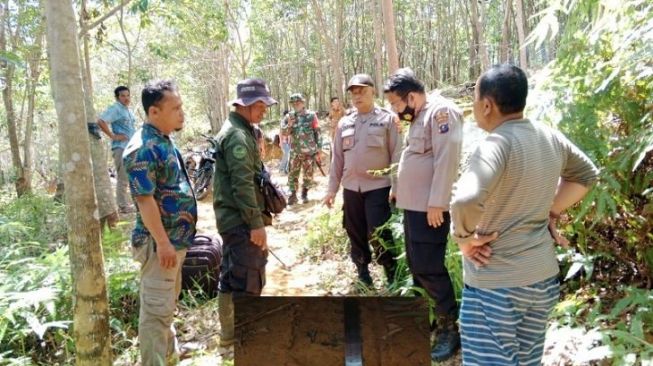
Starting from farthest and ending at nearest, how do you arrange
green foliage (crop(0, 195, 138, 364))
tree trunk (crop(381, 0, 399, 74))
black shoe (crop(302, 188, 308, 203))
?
black shoe (crop(302, 188, 308, 203)), tree trunk (crop(381, 0, 399, 74)), green foliage (crop(0, 195, 138, 364))

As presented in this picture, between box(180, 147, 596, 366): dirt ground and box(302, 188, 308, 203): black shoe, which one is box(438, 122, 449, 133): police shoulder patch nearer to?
box(180, 147, 596, 366): dirt ground

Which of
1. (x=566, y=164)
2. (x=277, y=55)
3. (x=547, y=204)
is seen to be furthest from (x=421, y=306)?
(x=277, y=55)

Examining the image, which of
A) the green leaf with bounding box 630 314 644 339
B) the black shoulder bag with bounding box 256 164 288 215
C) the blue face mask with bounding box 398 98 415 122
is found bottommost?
the green leaf with bounding box 630 314 644 339

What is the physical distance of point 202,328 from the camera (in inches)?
137

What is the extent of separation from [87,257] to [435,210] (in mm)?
1799

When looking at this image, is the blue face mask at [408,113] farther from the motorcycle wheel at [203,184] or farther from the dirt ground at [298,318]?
the motorcycle wheel at [203,184]

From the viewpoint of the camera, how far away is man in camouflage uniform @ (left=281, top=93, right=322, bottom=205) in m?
7.84

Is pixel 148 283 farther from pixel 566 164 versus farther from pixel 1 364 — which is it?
pixel 566 164

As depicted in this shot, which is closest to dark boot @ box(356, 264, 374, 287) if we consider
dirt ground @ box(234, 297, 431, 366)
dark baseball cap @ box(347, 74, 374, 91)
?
dark baseball cap @ box(347, 74, 374, 91)

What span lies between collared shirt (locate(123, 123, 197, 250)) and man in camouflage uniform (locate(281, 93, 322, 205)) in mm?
5150

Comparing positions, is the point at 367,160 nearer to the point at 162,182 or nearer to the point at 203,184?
the point at 162,182

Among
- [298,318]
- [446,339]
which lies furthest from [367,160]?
[298,318]

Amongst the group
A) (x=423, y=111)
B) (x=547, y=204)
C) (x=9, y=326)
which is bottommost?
(x=9, y=326)

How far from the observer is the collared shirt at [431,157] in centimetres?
271
